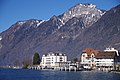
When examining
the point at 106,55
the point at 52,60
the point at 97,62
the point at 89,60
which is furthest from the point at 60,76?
the point at 52,60

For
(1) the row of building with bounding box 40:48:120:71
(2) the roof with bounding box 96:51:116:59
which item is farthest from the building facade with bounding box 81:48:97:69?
(2) the roof with bounding box 96:51:116:59

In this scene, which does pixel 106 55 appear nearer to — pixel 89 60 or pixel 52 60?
pixel 89 60

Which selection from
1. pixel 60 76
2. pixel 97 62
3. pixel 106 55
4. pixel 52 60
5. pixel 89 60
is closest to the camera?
pixel 60 76

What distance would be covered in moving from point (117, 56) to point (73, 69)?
15.3 m

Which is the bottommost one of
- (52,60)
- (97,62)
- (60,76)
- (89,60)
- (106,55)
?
(60,76)

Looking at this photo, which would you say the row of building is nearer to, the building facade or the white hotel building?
the building facade

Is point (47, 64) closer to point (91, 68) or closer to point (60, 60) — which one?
point (60, 60)

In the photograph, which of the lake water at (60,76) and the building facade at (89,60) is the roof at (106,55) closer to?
the building facade at (89,60)

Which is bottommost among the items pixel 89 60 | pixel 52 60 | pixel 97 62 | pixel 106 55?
pixel 97 62

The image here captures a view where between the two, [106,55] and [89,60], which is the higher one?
[106,55]

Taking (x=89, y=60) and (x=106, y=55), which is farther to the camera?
(x=89, y=60)

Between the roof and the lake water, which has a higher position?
the roof

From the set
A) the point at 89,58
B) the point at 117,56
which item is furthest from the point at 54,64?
the point at 117,56

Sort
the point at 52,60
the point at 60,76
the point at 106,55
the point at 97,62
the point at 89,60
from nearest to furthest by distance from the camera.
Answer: the point at 60,76 → the point at 106,55 → the point at 97,62 → the point at 89,60 → the point at 52,60
